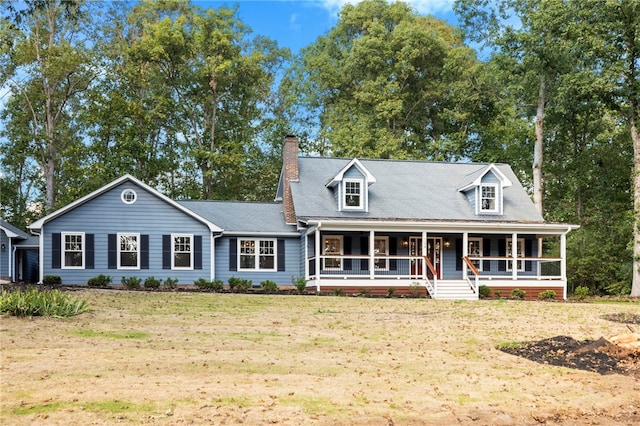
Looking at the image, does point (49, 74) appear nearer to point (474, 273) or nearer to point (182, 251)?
point (182, 251)

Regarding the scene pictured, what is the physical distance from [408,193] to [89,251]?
1432cm

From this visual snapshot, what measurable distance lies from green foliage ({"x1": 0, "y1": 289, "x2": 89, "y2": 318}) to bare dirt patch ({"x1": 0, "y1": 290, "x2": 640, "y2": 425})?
1.33 ft

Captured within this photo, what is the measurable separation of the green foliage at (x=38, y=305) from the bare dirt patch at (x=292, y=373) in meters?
0.41

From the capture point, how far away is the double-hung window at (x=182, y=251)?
87.2ft

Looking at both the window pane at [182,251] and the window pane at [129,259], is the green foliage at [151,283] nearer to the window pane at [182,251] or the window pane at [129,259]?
the window pane at [129,259]

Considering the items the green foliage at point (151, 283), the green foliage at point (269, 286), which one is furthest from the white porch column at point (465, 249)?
the green foliage at point (151, 283)

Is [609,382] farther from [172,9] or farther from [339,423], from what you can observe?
[172,9]

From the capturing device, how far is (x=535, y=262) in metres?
30.2

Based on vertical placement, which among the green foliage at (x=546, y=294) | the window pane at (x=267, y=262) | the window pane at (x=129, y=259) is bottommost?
the green foliage at (x=546, y=294)

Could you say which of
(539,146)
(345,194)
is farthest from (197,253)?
(539,146)

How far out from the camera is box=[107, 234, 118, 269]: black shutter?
25.8 m

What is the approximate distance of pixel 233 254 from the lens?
27547 millimetres

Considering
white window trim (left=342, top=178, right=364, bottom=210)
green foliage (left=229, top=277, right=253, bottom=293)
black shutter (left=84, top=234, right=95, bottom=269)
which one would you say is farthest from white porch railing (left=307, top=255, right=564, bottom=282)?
black shutter (left=84, top=234, right=95, bottom=269)

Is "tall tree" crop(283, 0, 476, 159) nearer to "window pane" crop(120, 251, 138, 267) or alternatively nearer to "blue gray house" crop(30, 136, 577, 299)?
"blue gray house" crop(30, 136, 577, 299)
